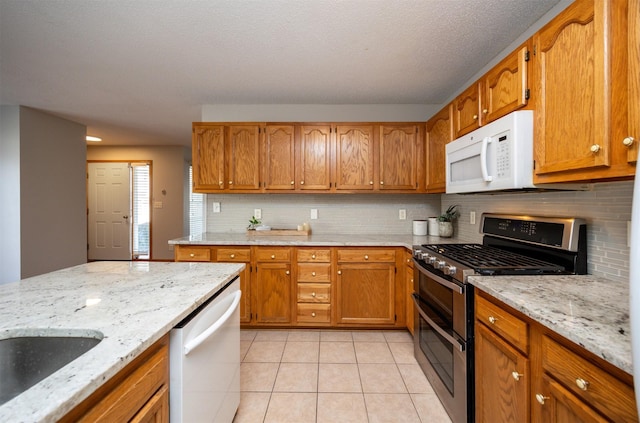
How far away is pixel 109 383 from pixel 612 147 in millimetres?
1706

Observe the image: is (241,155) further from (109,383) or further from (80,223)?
(80,223)

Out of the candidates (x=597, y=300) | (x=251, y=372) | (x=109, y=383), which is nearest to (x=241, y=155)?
(x=251, y=372)

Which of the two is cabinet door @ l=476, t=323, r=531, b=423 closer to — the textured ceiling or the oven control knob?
the oven control knob

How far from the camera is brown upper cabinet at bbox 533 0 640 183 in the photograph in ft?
3.18

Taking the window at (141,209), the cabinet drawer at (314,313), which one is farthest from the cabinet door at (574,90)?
the window at (141,209)

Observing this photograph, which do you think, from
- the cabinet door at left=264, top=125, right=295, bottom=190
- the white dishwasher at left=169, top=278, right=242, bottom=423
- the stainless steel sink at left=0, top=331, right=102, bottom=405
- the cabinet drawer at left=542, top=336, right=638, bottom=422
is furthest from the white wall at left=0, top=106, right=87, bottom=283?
the cabinet drawer at left=542, top=336, right=638, bottom=422

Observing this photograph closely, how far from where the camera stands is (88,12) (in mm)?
1778

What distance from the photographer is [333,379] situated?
2.02 meters

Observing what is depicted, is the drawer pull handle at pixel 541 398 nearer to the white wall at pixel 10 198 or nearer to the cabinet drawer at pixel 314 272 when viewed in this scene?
the cabinet drawer at pixel 314 272

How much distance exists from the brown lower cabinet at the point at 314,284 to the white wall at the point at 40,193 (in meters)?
2.53

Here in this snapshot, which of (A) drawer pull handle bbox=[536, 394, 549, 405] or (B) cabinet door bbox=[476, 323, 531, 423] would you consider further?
(B) cabinet door bbox=[476, 323, 531, 423]

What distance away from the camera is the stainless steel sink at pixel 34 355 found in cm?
76

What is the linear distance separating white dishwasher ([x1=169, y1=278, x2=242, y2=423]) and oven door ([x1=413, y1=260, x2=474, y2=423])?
1.16 meters

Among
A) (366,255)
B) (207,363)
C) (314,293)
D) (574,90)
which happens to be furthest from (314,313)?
(574,90)
